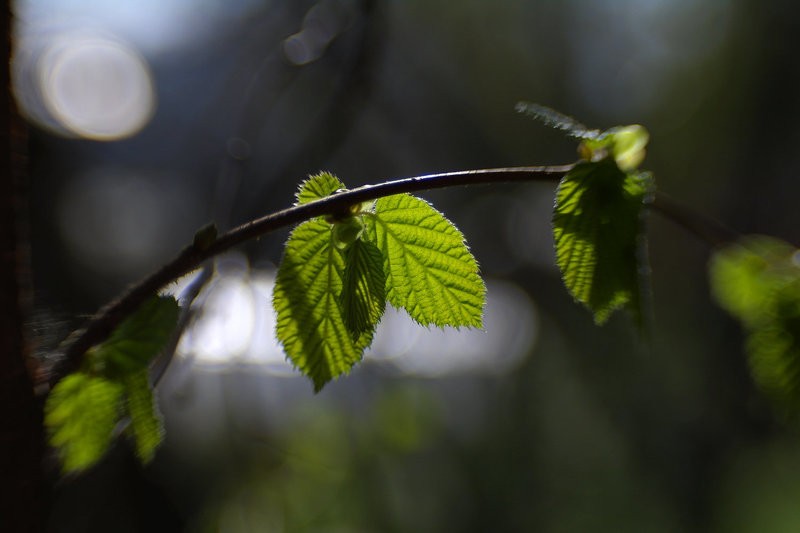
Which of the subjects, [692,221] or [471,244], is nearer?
[692,221]

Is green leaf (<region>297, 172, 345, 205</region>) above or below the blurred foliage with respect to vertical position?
above

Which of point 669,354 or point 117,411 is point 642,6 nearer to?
point 669,354

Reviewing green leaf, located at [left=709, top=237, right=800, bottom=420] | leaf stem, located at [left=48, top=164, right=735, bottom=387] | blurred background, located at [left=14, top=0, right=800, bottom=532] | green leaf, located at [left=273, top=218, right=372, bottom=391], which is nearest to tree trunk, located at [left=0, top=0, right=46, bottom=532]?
leaf stem, located at [left=48, top=164, right=735, bottom=387]

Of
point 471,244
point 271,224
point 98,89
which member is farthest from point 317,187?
point 471,244

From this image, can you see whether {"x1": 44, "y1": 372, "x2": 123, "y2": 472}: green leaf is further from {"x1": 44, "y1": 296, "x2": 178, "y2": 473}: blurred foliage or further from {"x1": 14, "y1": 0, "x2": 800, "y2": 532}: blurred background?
{"x1": 14, "y1": 0, "x2": 800, "y2": 532}: blurred background

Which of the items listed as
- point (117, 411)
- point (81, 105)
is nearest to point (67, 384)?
point (117, 411)

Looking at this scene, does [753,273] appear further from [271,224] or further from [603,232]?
[271,224]

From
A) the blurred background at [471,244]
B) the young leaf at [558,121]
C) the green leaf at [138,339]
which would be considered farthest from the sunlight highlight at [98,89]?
the young leaf at [558,121]
